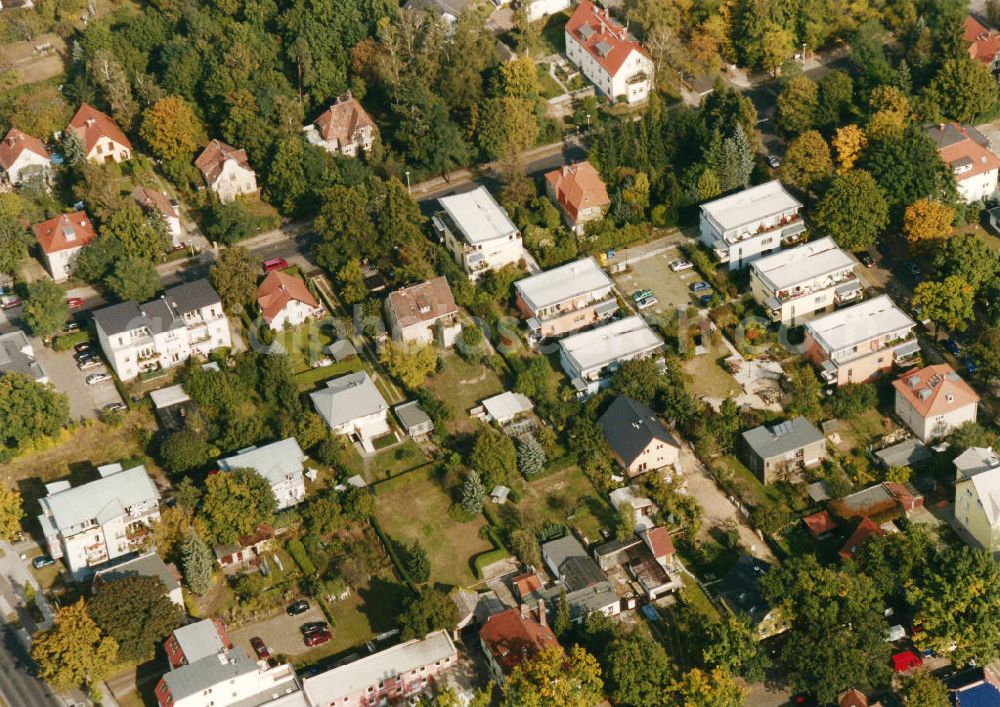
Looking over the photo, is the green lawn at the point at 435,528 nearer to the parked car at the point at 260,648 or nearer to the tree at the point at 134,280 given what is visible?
the parked car at the point at 260,648

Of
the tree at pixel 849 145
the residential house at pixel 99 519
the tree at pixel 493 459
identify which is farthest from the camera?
the tree at pixel 849 145

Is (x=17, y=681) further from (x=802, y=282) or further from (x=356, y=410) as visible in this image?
(x=802, y=282)

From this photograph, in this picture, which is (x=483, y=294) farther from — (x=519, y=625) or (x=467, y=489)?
(x=519, y=625)

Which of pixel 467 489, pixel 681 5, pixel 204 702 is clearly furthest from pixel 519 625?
pixel 681 5

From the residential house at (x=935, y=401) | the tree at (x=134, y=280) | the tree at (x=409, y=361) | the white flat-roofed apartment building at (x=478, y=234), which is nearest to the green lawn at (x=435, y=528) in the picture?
the tree at (x=409, y=361)

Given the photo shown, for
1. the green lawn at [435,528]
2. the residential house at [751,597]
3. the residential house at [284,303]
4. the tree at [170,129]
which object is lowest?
the residential house at [751,597]

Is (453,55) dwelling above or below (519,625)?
above

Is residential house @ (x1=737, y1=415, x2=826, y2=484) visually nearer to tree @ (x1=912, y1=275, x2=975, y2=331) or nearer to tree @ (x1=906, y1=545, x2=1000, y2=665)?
tree @ (x1=906, y1=545, x2=1000, y2=665)
